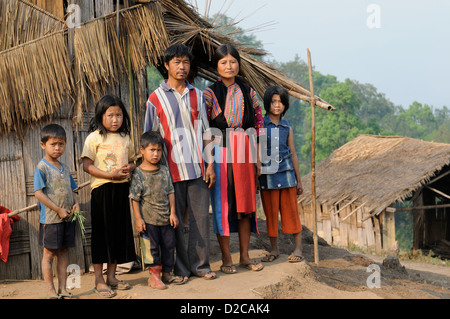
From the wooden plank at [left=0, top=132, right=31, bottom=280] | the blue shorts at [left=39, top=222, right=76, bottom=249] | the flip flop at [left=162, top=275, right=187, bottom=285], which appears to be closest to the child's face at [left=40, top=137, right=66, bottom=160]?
the blue shorts at [left=39, top=222, right=76, bottom=249]

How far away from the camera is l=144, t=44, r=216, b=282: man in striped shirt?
3.89 metres

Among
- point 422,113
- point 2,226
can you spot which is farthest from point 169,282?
point 422,113

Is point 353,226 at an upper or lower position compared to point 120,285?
lower

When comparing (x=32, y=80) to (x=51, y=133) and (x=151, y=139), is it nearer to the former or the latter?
(x=51, y=133)

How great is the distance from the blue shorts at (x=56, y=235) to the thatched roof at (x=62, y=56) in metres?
1.42

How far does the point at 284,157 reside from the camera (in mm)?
4391

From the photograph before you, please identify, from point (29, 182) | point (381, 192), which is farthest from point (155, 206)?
point (381, 192)

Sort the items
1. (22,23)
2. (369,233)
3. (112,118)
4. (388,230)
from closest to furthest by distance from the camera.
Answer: (112,118) < (22,23) < (388,230) < (369,233)

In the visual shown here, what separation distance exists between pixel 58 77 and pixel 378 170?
410 inches

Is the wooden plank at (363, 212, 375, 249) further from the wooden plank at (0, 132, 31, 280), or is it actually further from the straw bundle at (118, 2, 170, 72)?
the wooden plank at (0, 132, 31, 280)

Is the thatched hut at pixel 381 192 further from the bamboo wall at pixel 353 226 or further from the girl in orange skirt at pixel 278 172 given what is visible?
the girl in orange skirt at pixel 278 172

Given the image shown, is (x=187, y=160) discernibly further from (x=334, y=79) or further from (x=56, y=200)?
(x=334, y=79)

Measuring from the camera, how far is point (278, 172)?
438 cm

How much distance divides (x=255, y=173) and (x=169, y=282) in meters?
1.21
